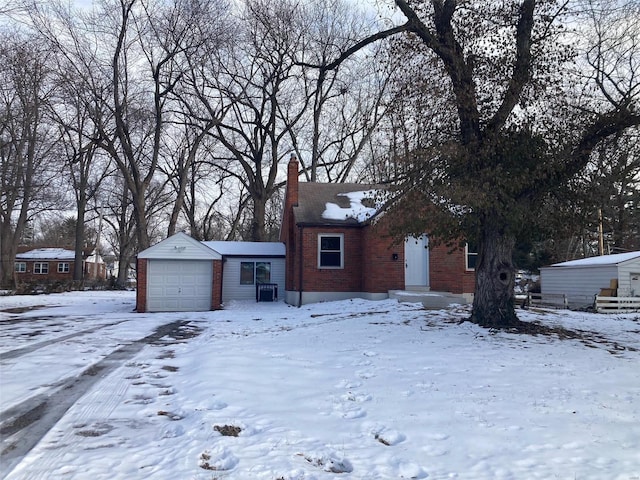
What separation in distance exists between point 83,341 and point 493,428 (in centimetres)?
967

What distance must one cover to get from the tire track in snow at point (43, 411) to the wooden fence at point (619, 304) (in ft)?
65.6

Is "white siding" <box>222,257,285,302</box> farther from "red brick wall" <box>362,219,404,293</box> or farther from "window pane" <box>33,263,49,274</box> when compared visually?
"window pane" <box>33,263,49,274</box>

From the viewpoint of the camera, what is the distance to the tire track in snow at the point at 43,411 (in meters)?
4.64

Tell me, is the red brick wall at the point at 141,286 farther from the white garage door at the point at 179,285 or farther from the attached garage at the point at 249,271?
the attached garage at the point at 249,271

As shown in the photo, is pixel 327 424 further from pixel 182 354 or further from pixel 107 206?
pixel 107 206

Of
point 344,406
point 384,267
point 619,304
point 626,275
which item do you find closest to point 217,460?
point 344,406

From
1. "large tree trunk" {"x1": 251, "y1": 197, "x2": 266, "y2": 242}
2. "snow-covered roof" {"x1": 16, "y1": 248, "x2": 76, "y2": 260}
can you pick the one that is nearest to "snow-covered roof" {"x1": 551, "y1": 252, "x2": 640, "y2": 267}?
"large tree trunk" {"x1": 251, "y1": 197, "x2": 266, "y2": 242}

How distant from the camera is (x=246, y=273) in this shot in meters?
25.1

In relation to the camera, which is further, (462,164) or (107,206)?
(107,206)

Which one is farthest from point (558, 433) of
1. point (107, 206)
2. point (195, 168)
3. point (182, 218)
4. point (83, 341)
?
point (182, 218)

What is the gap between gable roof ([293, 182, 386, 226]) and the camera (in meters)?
21.5

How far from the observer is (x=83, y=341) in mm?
11539

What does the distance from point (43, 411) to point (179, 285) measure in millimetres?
15231

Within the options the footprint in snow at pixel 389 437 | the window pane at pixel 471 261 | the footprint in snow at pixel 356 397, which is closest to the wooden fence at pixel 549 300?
the window pane at pixel 471 261
